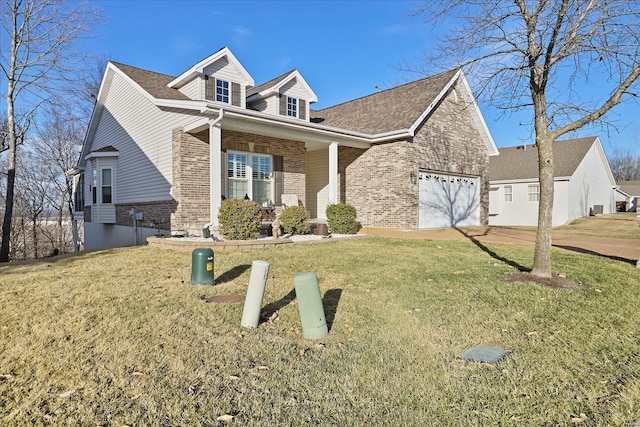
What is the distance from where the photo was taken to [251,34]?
14.0 meters

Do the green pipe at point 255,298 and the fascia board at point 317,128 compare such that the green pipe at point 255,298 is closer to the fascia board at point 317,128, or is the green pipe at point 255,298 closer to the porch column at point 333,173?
the fascia board at point 317,128

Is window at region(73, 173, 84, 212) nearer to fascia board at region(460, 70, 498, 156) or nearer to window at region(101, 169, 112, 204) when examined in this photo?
window at region(101, 169, 112, 204)

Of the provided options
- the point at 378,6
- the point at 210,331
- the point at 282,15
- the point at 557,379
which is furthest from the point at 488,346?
the point at 282,15

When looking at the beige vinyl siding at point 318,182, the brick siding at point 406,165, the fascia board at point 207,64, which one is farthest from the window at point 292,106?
the brick siding at point 406,165

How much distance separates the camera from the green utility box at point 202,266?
5.79 meters

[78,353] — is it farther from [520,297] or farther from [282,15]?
[282,15]

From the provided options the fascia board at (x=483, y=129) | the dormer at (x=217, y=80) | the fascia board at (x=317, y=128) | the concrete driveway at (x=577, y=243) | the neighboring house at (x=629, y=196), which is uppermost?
the dormer at (x=217, y=80)

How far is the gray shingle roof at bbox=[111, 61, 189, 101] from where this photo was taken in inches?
485

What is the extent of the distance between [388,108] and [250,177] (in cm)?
746

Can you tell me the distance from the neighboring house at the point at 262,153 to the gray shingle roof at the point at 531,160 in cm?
597

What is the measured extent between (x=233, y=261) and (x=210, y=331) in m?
3.72

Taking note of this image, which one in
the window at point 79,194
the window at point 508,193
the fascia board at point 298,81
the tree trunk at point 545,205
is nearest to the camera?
the tree trunk at point 545,205

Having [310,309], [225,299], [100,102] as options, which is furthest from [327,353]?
[100,102]

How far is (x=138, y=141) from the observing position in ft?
44.9
